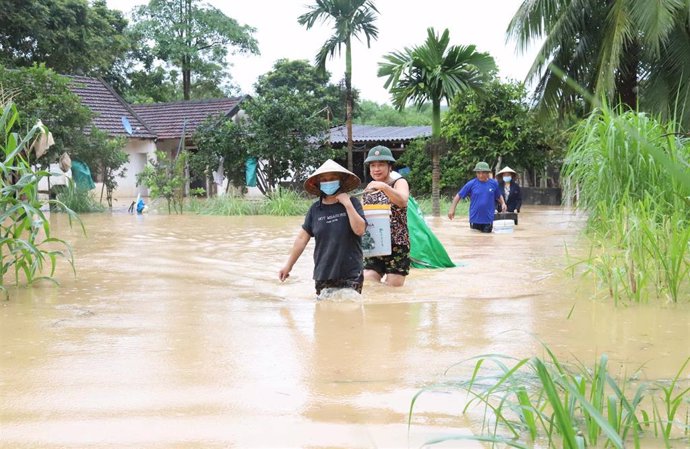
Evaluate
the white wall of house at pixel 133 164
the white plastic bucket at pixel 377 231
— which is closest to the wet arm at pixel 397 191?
the white plastic bucket at pixel 377 231

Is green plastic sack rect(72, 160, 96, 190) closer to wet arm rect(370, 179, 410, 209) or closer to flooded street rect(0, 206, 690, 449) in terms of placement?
flooded street rect(0, 206, 690, 449)

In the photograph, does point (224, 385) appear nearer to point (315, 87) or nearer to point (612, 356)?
point (612, 356)

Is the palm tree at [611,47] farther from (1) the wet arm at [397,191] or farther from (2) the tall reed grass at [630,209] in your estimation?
(1) the wet arm at [397,191]

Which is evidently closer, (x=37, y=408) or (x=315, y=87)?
(x=37, y=408)

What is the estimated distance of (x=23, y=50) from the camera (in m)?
25.1

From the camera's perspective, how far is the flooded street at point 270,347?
2896mm

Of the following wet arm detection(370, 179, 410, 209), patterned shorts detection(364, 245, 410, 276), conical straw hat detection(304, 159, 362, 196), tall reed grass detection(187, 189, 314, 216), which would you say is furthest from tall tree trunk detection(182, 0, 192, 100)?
conical straw hat detection(304, 159, 362, 196)

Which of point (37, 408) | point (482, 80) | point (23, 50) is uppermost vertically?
point (23, 50)

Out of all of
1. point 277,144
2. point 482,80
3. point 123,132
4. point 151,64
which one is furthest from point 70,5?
point 482,80

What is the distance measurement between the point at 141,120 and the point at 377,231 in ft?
75.4

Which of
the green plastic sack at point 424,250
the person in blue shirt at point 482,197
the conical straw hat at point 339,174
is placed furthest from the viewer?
the person in blue shirt at point 482,197

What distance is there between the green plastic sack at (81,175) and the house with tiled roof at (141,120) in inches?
171

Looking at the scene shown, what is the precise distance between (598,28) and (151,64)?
84.7ft

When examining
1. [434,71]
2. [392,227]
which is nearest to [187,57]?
[434,71]
